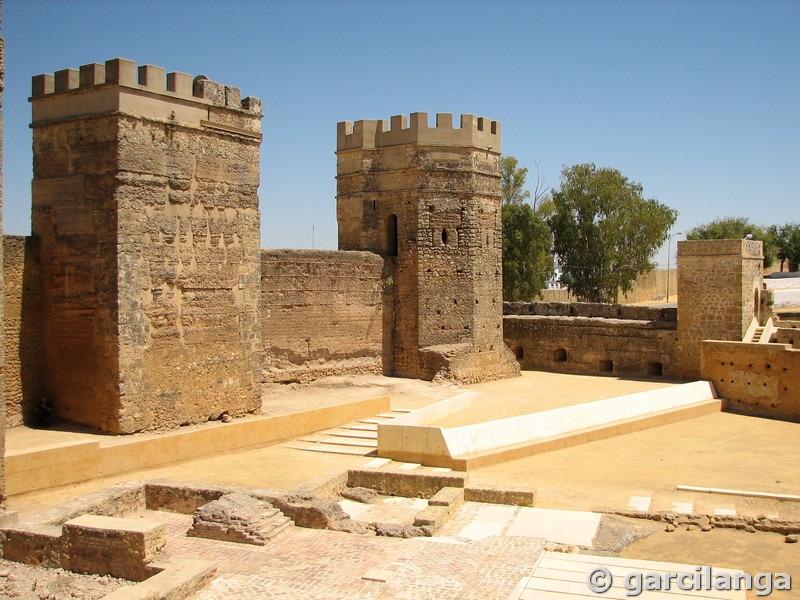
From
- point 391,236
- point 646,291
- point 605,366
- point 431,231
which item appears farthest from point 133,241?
point 646,291

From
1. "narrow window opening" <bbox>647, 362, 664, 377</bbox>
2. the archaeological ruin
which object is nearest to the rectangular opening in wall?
"narrow window opening" <bbox>647, 362, 664, 377</bbox>

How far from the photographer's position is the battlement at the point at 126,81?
12.6 metres

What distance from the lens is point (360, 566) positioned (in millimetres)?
8578

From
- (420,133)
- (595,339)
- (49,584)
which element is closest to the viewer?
(49,584)

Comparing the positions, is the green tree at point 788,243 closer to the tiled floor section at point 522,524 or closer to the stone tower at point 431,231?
the stone tower at point 431,231

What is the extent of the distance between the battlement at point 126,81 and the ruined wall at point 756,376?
12770 mm

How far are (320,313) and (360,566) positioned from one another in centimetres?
1022

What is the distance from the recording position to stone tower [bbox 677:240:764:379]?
66.2 feet

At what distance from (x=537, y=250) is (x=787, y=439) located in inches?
685

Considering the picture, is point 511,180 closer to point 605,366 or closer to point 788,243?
point 605,366

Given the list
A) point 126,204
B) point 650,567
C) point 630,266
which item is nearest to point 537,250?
point 630,266

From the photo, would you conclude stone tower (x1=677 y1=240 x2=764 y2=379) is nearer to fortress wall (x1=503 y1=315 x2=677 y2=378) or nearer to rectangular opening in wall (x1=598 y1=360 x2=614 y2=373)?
fortress wall (x1=503 y1=315 x2=677 y2=378)

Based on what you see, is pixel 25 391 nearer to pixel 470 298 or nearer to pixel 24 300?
pixel 24 300

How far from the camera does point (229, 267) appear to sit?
14.3 m
